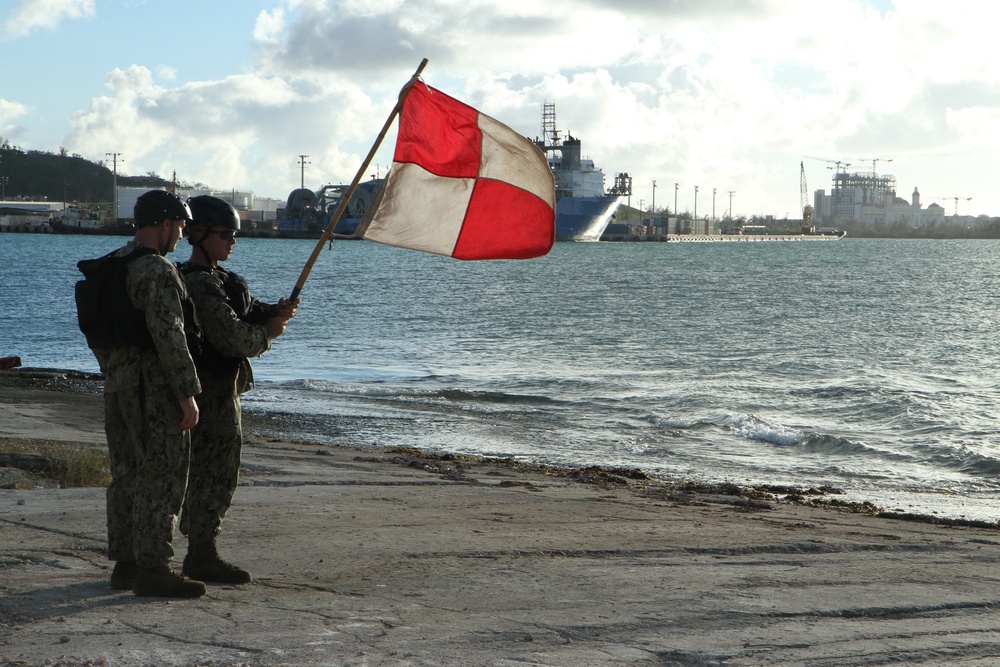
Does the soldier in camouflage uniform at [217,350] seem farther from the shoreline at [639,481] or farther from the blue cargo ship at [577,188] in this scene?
the blue cargo ship at [577,188]

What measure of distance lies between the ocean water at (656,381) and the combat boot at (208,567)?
6795mm

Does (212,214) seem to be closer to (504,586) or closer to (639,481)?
(504,586)

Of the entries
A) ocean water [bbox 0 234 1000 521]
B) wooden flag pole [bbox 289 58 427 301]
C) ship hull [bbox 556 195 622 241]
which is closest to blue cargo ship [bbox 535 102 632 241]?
ship hull [bbox 556 195 622 241]

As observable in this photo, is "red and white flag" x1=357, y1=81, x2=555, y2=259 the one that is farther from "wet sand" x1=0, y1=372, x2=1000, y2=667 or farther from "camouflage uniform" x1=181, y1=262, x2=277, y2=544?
"wet sand" x1=0, y1=372, x2=1000, y2=667

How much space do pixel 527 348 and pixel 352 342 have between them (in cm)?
456

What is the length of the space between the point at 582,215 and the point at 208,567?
130 meters

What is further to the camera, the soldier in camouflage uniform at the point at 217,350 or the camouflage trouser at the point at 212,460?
the camouflage trouser at the point at 212,460

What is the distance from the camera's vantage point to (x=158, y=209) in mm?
4250

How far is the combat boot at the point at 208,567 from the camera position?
4738mm

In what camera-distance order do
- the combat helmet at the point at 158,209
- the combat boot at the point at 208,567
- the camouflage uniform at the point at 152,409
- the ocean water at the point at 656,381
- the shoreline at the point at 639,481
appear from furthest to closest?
1. the ocean water at the point at 656,381
2. the shoreline at the point at 639,481
3. the combat boot at the point at 208,567
4. the combat helmet at the point at 158,209
5. the camouflage uniform at the point at 152,409

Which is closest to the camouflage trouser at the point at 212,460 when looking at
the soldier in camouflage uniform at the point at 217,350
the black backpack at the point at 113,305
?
the soldier in camouflage uniform at the point at 217,350

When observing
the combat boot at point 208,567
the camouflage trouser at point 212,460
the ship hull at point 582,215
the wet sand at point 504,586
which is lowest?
the wet sand at point 504,586

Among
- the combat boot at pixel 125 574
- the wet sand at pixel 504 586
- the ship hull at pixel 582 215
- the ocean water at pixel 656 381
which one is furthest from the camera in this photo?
the ship hull at pixel 582 215

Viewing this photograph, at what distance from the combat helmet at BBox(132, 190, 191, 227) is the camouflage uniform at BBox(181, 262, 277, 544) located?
1.11 feet
